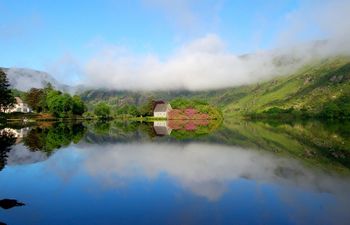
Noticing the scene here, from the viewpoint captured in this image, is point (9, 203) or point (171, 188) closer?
point (9, 203)

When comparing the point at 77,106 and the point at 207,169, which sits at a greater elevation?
the point at 77,106

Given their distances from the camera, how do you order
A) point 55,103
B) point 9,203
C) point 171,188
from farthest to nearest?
point 55,103 → point 171,188 → point 9,203

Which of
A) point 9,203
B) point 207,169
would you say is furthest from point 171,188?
point 9,203

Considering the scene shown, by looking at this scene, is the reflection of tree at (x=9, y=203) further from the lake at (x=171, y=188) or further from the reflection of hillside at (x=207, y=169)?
the reflection of hillside at (x=207, y=169)

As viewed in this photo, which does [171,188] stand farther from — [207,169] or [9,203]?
[9,203]

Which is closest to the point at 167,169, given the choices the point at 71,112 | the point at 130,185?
the point at 130,185

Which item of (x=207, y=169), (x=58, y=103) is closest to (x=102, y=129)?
(x=58, y=103)

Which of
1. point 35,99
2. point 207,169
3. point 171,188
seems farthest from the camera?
point 35,99

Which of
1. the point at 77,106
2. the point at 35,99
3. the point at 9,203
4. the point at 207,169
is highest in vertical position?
the point at 35,99

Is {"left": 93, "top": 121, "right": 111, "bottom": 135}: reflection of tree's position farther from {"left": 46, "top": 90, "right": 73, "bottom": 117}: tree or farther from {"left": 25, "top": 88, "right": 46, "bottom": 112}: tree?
{"left": 25, "top": 88, "right": 46, "bottom": 112}: tree

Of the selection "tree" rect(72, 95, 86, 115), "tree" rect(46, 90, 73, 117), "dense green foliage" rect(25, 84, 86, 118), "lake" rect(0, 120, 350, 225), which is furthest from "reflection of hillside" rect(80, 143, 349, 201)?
"tree" rect(72, 95, 86, 115)

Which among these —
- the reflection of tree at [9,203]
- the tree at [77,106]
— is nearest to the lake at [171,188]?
the reflection of tree at [9,203]

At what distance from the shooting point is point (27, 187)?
3175 centimetres

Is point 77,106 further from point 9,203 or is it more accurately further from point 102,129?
point 9,203
